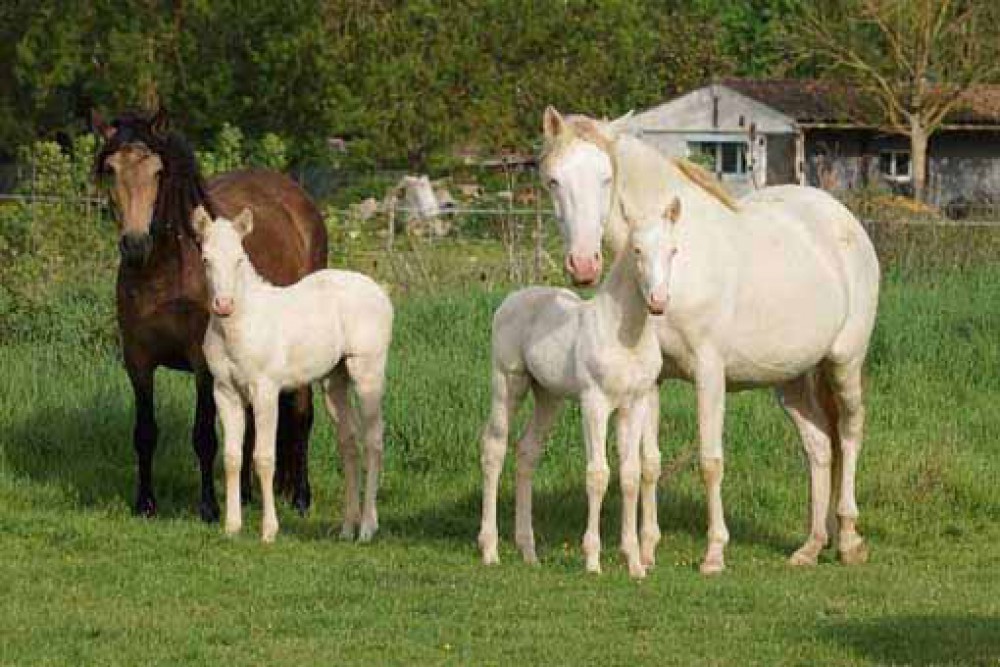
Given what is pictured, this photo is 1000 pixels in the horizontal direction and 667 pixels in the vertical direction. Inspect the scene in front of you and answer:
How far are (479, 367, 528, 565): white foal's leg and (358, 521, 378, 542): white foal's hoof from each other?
85cm

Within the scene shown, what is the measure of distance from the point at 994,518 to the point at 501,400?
11.2 feet

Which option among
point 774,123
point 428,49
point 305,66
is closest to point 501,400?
point 305,66

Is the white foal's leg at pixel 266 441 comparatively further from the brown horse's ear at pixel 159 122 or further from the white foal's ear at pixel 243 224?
the brown horse's ear at pixel 159 122

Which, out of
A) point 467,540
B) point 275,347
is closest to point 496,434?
point 467,540

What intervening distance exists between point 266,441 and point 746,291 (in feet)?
8.63

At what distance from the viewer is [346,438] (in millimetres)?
12195

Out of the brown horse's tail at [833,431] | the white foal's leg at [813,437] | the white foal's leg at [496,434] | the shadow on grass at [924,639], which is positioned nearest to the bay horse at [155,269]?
the white foal's leg at [496,434]

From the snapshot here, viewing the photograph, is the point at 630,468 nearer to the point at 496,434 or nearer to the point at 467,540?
the point at 496,434

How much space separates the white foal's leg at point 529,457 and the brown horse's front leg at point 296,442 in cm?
217

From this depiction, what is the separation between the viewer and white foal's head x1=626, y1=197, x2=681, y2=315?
9727mm

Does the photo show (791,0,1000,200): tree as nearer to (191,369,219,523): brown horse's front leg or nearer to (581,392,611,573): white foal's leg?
(191,369,219,523): brown horse's front leg

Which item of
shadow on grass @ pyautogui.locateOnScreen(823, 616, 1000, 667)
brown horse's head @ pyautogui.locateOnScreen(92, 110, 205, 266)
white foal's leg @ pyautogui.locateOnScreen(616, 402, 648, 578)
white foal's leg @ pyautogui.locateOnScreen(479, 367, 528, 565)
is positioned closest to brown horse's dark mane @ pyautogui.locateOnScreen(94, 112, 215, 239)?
brown horse's head @ pyautogui.locateOnScreen(92, 110, 205, 266)

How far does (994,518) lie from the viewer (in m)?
12.7

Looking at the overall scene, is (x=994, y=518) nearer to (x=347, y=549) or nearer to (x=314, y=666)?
(x=347, y=549)
